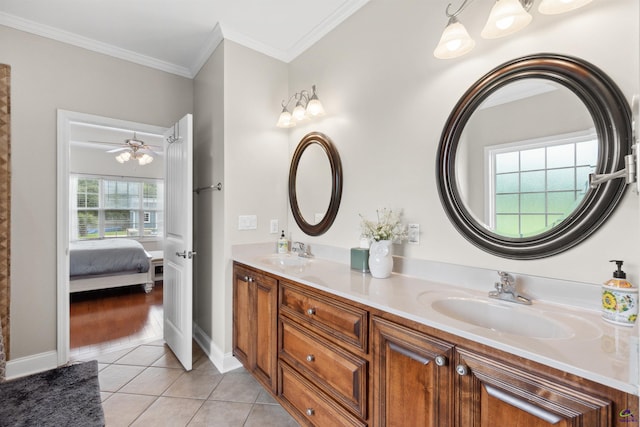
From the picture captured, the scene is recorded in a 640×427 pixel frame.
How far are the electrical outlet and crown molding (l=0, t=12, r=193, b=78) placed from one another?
9.01 ft

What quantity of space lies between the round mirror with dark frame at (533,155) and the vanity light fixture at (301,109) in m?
1.01

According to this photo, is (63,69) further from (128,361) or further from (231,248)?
(128,361)

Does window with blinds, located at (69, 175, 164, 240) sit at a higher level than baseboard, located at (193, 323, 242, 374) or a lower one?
higher

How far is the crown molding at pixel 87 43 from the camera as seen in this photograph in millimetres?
2225

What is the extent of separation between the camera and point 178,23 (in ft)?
7.44

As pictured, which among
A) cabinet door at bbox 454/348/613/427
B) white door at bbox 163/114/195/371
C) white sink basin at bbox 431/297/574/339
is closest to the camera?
cabinet door at bbox 454/348/613/427

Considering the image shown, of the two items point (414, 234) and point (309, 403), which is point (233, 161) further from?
point (309, 403)

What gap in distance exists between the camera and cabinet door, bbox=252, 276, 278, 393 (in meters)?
1.80

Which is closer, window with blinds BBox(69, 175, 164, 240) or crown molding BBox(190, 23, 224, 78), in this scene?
crown molding BBox(190, 23, 224, 78)

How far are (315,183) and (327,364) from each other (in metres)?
1.36

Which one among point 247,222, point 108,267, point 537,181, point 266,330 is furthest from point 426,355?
point 108,267

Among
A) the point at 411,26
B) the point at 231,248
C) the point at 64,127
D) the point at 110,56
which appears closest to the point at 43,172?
the point at 64,127

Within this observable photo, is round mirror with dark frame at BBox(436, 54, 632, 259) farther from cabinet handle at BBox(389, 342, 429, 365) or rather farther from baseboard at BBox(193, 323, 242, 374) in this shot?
baseboard at BBox(193, 323, 242, 374)

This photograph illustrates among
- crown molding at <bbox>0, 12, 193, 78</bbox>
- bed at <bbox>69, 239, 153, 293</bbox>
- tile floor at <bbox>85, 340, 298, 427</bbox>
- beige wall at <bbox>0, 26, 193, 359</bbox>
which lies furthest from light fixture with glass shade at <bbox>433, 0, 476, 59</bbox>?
bed at <bbox>69, 239, 153, 293</bbox>
